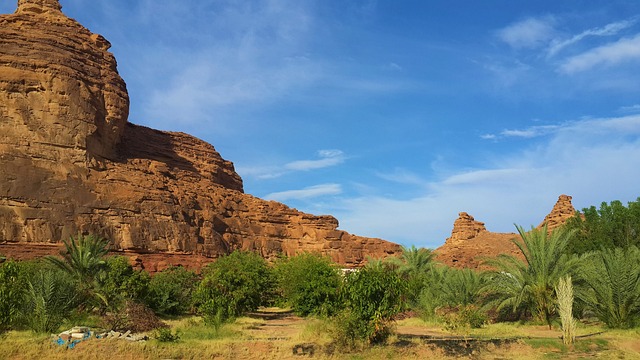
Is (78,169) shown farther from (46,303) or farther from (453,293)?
(453,293)

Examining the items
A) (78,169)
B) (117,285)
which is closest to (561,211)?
(78,169)

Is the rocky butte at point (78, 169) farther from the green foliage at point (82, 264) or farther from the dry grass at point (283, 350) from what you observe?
the dry grass at point (283, 350)

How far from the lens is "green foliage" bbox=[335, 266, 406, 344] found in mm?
15586

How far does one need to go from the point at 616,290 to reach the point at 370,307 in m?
9.64

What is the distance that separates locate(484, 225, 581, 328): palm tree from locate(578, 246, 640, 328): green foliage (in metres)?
1.58

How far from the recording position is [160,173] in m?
71.5

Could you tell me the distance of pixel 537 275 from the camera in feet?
72.1

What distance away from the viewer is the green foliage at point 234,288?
2470 cm

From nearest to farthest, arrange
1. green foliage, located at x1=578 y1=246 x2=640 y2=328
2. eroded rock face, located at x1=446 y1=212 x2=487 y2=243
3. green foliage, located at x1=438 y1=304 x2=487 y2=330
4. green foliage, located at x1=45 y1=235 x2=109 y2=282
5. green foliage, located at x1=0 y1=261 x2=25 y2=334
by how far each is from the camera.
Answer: green foliage, located at x1=0 y1=261 x2=25 y2=334 → green foliage, located at x1=578 y1=246 x2=640 y2=328 → green foliage, located at x1=438 y1=304 x2=487 y2=330 → green foliage, located at x1=45 y1=235 x2=109 y2=282 → eroded rock face, located at x1=446 y1=212 x2=487 y2=243

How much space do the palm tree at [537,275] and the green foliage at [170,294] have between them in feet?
58.8

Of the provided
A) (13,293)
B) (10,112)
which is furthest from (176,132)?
(13,293)

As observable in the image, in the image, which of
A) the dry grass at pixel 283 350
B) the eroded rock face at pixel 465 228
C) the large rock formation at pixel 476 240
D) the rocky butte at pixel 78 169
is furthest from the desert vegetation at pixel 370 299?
the eroded rock face at pixel 465 228

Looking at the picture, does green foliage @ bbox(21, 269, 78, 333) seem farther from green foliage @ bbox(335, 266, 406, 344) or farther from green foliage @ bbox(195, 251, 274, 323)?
green foliage @ bbox(335, 266, 406, 344)

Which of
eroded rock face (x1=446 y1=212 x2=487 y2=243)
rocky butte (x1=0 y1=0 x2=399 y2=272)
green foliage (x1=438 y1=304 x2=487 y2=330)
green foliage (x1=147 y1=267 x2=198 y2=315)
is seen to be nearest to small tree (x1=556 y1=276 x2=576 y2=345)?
green foliage (x1=438 y1=304 x2=487 y2=330)
